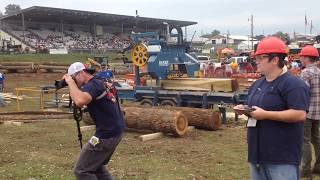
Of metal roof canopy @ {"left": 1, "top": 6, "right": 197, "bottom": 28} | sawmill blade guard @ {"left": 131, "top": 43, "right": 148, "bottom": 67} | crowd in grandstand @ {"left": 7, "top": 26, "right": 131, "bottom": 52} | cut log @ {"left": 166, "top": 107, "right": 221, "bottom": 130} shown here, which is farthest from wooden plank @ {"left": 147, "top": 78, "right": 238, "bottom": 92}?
crowd in grandstand @ {"left": 7, "top": 26, "right": 131, "bottom": 52}

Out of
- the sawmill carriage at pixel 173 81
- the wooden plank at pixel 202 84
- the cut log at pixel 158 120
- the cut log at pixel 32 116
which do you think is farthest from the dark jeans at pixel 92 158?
the cut log at pixel 32 116

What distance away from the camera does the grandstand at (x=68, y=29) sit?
6319 cm

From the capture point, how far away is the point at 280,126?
12.8 ft

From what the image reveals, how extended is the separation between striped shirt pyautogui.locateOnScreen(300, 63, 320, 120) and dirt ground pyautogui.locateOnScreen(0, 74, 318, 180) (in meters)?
1.56

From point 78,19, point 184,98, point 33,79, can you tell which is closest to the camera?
point 184,98

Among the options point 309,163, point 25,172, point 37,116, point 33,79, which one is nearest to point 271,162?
point 309,163

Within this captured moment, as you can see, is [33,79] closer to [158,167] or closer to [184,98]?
[184,98]

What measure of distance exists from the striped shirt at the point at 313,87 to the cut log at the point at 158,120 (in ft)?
15.6

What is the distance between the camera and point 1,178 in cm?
770

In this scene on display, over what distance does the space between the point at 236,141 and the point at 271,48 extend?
24.4 feet

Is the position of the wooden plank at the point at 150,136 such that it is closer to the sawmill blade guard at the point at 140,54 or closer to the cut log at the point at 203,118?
the cut log at the point at 203,118

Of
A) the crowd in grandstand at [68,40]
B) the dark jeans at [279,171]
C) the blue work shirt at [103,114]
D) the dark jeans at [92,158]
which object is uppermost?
the crowd in grandstand at [68,40]

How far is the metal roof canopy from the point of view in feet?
205

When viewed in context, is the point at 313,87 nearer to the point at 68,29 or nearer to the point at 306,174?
the point at 306,174
